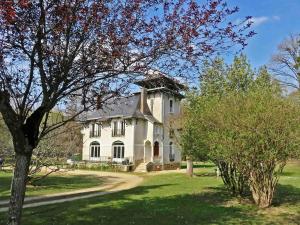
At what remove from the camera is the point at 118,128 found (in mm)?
43219

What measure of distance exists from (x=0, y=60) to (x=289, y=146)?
31.0ft

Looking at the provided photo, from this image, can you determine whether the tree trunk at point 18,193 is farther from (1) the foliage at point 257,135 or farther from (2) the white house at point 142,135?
(2) the white house at point 142,135

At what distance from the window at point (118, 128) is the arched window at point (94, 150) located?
3.50 m

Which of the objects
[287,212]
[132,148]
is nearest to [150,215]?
[287,212]

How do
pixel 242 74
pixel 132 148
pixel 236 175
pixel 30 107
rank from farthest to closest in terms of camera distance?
pixel 132 148
pixel 242 74
pixel 236 175
pixel 30 107

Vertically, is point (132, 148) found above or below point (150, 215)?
above

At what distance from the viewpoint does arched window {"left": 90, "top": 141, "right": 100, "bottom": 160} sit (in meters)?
45.8

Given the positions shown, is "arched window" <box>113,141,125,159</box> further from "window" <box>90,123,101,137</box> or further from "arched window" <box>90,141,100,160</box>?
"window" <box>90,123,101,137</box>

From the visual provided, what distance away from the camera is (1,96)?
6.38m

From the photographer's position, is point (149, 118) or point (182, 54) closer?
point (182, 54)

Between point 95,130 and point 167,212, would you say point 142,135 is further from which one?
point 167,212

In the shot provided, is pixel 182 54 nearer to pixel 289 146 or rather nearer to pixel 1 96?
pixel 1 96

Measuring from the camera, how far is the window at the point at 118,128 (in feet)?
140

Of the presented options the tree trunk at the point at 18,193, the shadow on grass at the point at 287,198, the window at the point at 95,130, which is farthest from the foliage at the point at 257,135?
the window at the point at 95,130
